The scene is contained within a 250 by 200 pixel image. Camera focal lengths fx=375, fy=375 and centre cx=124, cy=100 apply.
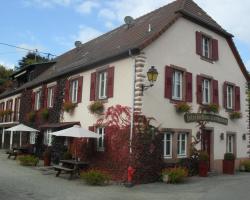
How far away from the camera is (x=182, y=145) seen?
17.5 m

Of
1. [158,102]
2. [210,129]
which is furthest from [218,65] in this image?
[158,102]

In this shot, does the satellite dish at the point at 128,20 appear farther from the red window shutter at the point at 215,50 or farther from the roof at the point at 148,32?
the red window shutter at the point at 215,50

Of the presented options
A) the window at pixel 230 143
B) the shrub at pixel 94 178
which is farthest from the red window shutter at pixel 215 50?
the shrub at pixel 94 178

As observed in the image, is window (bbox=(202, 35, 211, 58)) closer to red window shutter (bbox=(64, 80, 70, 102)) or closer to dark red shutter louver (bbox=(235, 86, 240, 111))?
dark red shutter louver (bbox=(235, 86, 240, 111))

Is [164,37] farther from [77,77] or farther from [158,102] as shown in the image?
[77,77]

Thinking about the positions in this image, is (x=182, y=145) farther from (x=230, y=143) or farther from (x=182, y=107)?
(x=230, y=143)

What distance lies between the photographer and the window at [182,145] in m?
17.2

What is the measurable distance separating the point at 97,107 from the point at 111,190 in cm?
525

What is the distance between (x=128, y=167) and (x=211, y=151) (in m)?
6.02

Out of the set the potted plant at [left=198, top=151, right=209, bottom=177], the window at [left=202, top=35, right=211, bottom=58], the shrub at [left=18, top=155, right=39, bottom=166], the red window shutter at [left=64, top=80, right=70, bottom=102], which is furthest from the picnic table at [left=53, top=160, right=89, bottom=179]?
the window at [left=202, top=35, right=211, bottom=58]

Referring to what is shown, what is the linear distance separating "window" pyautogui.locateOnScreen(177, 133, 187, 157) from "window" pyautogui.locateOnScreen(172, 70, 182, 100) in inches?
70.4

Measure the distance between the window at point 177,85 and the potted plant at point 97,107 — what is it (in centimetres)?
340

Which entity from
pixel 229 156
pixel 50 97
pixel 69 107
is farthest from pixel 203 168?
pixel 50 97

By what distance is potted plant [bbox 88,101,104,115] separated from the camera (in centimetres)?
1727
